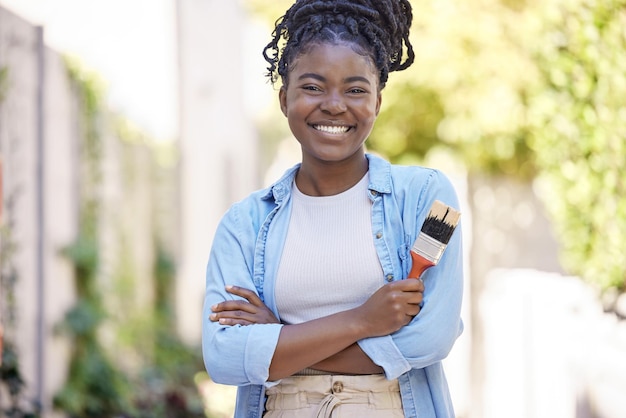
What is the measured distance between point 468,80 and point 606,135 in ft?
16.4

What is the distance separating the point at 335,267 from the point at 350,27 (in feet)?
2.13

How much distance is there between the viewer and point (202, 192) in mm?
13828

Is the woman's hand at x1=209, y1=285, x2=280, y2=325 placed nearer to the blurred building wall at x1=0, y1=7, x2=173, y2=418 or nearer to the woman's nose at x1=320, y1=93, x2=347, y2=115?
the woman's nose at x1=320, y1=93, x2=347, y2=115

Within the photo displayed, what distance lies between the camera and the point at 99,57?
904 centimetres

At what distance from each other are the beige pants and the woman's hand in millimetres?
179

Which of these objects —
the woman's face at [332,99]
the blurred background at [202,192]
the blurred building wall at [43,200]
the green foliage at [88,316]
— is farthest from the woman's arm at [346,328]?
the green foliage at [88,316]

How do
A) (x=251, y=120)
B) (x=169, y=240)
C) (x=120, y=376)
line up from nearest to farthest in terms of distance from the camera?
1. (x=120, y=376)
2. (x=169, y=240)
3. (x=251, y=120)

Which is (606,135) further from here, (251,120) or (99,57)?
(251,120)

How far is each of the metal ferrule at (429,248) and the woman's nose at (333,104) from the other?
40 centimetres

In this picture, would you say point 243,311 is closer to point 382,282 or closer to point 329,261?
point 329,261

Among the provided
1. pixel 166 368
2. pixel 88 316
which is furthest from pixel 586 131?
pixel 166 368

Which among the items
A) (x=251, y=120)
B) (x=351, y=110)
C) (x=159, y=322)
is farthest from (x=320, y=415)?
(x=251, y=120)

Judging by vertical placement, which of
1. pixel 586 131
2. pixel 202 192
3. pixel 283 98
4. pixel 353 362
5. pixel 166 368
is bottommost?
pixel 166 368

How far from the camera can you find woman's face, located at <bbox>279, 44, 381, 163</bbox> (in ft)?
8.45
